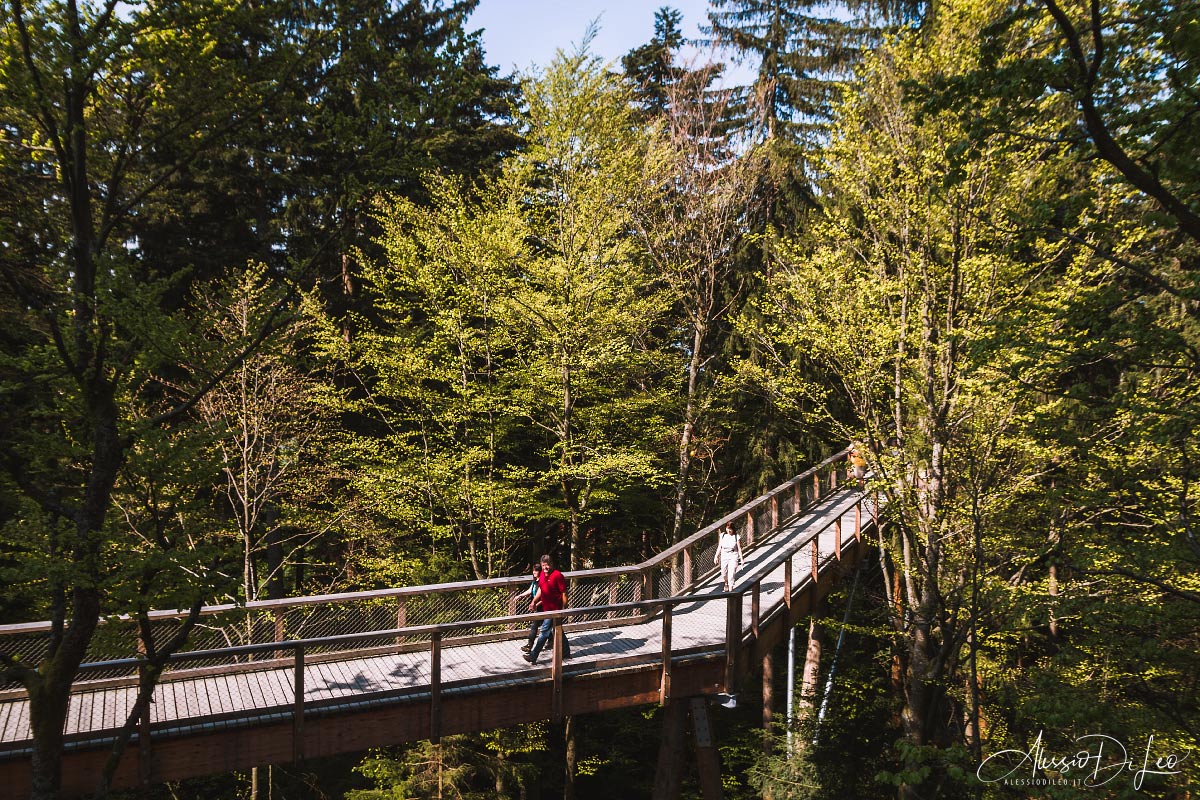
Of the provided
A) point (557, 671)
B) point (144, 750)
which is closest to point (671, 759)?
point (557, 671)

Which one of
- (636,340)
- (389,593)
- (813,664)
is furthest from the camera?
(636,340)

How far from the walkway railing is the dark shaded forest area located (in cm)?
67

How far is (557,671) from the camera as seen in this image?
7645mm

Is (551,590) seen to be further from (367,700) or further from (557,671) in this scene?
(367,700)

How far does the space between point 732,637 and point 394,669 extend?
4.39 metres

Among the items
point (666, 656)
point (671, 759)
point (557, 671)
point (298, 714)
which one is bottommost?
point (671, 759)

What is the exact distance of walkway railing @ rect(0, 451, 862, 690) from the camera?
6.45 meters

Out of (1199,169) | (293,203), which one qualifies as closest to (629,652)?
(1199,169)

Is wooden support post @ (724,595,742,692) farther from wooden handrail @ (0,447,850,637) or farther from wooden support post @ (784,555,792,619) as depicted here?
wooden handrail @ (0,447,850,637)

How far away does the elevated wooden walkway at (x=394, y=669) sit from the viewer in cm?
617

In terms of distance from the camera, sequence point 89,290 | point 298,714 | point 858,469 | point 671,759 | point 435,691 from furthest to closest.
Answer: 1. point 858,469
2. point 671,759
3. point 435,691
4. point 298,714
5. point 89,290

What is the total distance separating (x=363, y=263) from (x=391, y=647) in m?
8.76

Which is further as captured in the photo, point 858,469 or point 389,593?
point 858,469

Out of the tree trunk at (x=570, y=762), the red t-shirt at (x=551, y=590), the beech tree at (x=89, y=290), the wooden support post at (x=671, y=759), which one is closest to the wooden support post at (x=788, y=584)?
the wooden support post at (x=671, y=759)
